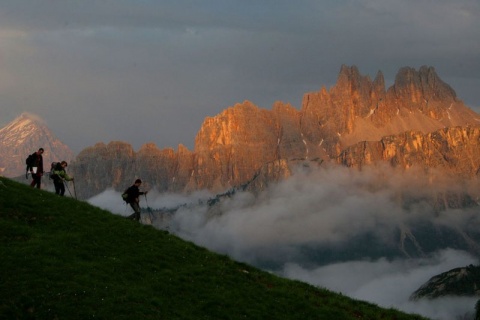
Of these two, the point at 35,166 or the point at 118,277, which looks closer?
the point at 118,277

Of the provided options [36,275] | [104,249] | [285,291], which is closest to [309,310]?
[285,291]

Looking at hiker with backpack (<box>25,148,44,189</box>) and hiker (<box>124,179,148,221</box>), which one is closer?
hiker (<box>124,179,148,221</box>)

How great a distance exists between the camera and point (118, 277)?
36.7m

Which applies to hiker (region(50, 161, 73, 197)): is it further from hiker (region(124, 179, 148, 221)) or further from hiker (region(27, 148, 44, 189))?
hiker (region(124, 179, 148, 221))

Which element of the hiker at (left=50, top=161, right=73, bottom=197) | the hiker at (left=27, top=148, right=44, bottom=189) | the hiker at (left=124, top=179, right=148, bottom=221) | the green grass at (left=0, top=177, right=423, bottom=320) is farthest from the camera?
the hiker at (left=27, top=148, right=44, bottom=189)

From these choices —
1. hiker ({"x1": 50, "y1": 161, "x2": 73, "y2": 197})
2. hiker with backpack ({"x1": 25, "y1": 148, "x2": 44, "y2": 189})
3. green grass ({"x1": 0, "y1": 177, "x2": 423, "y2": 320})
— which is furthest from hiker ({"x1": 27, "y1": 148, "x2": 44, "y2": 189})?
green grass ({"x1": 0, "y1": 177, "x2": 423, "y2": 320})

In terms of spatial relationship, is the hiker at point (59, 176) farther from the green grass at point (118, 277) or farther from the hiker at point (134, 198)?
the hiker at point (134, 198)

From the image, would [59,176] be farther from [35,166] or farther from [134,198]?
[134,198]

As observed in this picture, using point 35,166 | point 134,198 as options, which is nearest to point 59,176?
point 35,166

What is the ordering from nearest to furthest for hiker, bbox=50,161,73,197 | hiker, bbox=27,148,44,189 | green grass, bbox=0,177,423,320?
green grass, bbox=0,177,423,320 < hiker, bbox=50,161,73,197 < hiker, bbox=27,148,44,189

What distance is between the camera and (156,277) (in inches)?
1502

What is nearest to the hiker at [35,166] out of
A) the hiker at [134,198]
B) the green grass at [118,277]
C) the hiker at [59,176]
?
the hiker at [59,176]

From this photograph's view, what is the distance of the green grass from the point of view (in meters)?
32.9

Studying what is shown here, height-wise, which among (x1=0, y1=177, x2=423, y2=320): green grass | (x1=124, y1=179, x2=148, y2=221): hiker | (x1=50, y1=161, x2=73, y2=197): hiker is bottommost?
(x1=0, y1=177, x2=423, y2=320): green grass
